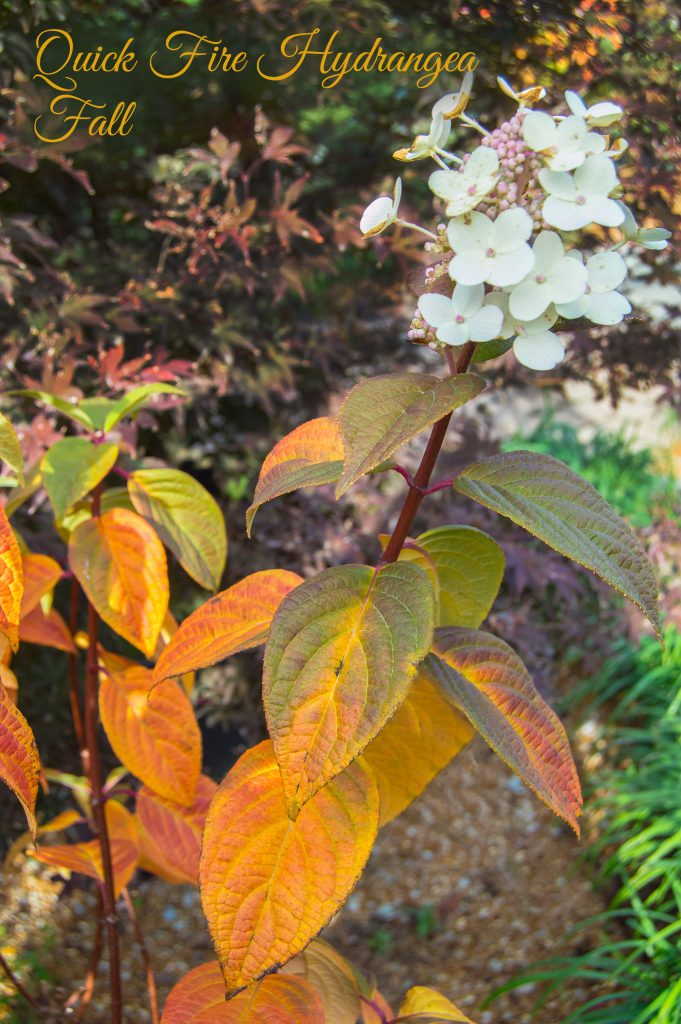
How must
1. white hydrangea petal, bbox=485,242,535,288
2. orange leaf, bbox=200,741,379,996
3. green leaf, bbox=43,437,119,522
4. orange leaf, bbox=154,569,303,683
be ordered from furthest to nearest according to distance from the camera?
green leaf, bbox=43,437,119,522, orange leaf, bbox=154,569,303,683, orange leaf, bbox=200,741,379,996, white hydrangea petal, bbox=485,242,535,288

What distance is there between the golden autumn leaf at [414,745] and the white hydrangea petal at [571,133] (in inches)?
18.1

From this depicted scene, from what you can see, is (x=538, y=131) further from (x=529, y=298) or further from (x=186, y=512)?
(x=186, y=512)

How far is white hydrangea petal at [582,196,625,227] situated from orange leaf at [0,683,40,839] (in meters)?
0.54

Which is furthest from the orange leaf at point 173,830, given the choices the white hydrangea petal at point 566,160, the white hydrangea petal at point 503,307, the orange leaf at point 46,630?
the white hydrangea petal at point 566,160

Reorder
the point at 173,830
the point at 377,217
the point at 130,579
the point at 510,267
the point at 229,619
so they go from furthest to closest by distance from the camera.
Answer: the point at 173,830
the point at 130,579
the point at 229,619
the point at 377,217
the point at 510,267

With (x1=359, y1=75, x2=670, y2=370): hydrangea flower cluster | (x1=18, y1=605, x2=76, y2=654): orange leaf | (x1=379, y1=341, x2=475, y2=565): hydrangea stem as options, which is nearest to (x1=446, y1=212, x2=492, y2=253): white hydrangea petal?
(x1=359, y1=75, x2=670, y2=370): hydrangea flower cluster

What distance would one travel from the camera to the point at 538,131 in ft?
2.06

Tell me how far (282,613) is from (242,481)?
1.28 m

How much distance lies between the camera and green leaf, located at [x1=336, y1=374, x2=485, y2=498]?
0.61m

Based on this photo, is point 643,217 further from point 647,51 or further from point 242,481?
point 242,481

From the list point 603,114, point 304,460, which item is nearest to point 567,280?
point 603,114

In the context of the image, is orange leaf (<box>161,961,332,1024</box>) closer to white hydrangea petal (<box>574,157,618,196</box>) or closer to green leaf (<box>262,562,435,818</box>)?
green leaf (<box>262,562,435,818</box>)

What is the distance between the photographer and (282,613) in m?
0.70

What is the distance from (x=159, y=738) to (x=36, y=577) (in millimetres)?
217
